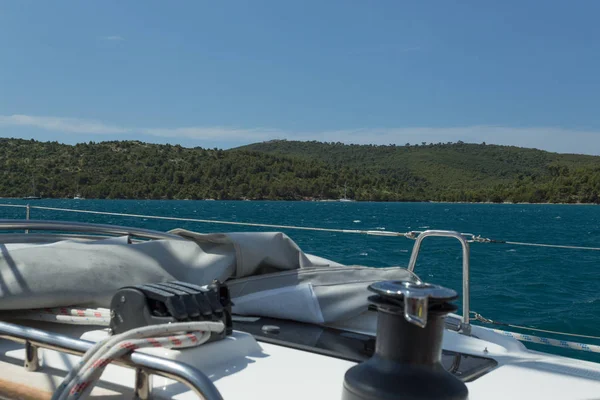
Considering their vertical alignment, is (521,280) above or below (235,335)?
below

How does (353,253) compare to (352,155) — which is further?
(352,155)

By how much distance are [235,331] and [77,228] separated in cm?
125

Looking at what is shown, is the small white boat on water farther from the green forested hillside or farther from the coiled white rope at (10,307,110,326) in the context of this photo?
the green forested hillside

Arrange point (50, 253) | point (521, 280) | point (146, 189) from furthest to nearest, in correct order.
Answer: point (146, 189) < point (521, 280) < point (50, 253)

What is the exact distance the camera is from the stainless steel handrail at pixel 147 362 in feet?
2.88

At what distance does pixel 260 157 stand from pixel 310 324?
3684 inches

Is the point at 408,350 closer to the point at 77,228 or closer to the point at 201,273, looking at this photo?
the point at 201,273

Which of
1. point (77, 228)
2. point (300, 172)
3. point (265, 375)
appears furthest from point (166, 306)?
point (300, 172)

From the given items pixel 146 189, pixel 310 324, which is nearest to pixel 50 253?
pixel 310 324

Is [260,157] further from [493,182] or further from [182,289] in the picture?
[182,289]

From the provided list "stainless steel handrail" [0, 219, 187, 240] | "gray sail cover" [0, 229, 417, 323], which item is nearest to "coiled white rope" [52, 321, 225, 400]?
"gray sail cover" [0, 229, 417, 323]

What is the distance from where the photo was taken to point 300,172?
9419 centimetres

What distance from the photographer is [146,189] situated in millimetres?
72250

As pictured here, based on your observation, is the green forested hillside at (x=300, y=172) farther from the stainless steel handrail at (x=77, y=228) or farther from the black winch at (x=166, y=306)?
the black winch at (x=166, y=306)
